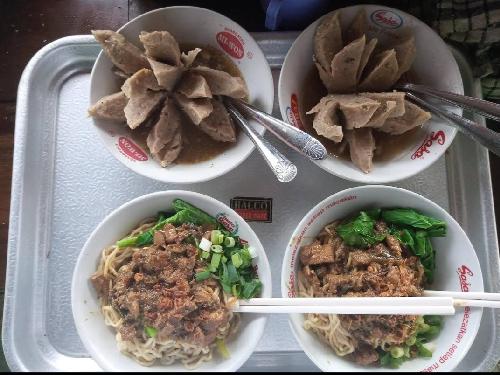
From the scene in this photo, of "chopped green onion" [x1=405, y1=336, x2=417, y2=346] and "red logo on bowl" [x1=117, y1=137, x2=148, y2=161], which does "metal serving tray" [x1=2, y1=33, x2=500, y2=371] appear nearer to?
"red logo on bowl" [x1=117, y1=137, x2=148, y2=161]

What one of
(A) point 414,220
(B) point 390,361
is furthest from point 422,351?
(A) point 414,220

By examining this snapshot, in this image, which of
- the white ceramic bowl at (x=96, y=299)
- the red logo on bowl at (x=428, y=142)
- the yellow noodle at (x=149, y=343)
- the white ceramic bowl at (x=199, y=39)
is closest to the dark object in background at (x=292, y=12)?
the white ceramic bowl at (x=199, y=39)

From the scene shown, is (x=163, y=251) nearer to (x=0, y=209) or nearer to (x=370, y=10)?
(x=0, y=209)

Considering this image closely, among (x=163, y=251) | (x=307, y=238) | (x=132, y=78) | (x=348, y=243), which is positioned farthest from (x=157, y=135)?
(x=348, y=243)

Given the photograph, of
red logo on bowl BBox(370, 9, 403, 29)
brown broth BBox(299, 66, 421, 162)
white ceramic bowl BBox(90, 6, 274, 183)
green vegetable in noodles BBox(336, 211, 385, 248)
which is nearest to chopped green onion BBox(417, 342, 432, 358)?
green vegetable in noodles BBox(336, 211, 385, 248)

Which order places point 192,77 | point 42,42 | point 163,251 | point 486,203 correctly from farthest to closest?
1. point 42,42
2. point 486,203
3. point 192,77
4. point 163,251

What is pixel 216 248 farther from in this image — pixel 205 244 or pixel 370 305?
pixel 370 305

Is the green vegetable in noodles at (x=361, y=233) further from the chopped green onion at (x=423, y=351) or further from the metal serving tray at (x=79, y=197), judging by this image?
the chopped green onion at (x=423, y=351)
